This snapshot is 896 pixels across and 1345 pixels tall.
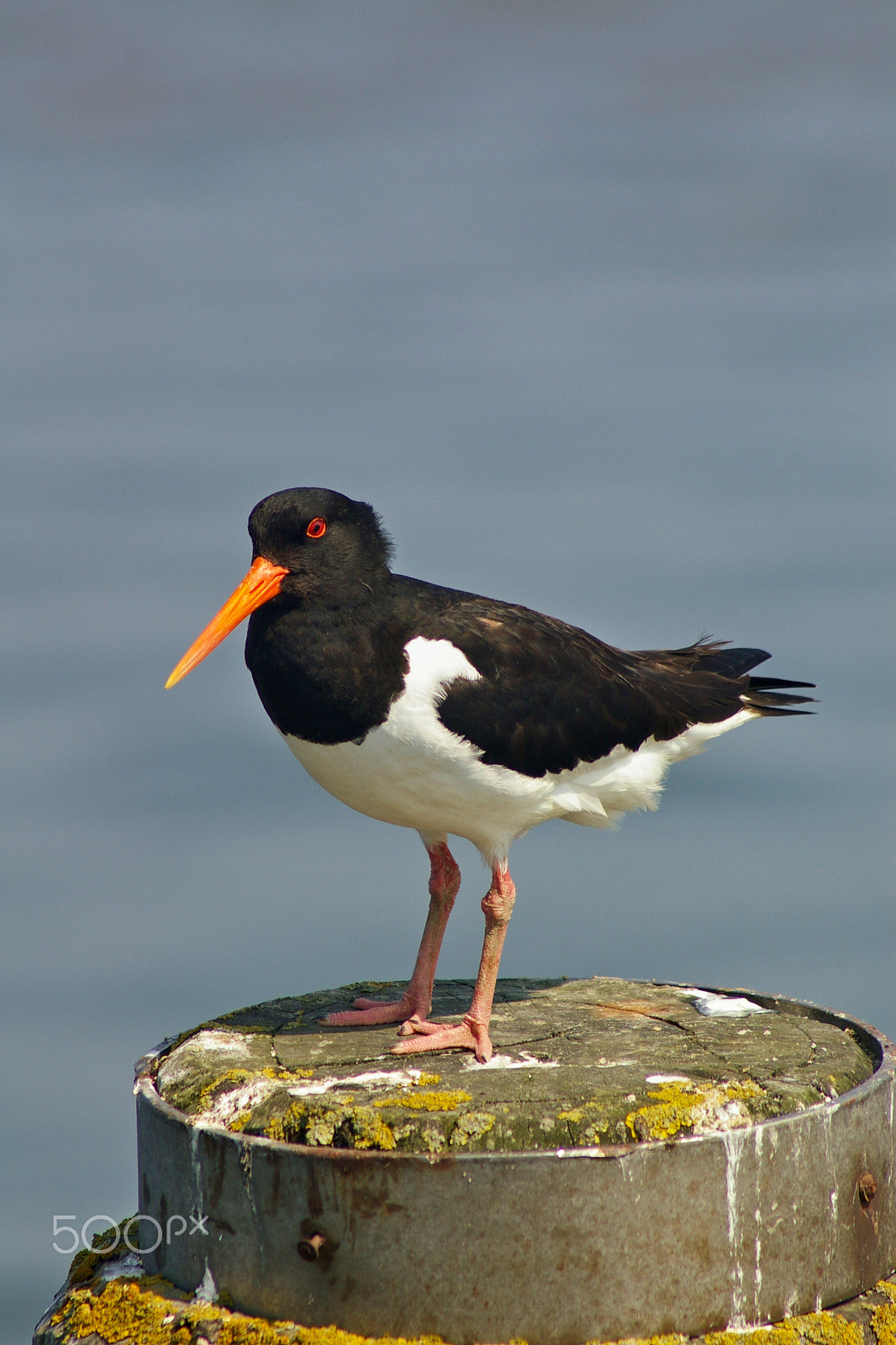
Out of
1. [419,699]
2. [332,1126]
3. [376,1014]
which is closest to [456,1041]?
[376,1014]

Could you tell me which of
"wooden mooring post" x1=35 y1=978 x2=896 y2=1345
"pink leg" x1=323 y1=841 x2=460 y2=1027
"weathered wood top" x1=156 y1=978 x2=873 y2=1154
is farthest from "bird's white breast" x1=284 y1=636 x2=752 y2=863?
"wooden mooring post" x1=35 y1=978 x2=896 y2=1345

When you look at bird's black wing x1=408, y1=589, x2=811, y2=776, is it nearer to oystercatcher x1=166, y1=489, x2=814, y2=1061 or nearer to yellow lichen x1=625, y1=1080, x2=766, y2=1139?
oystercatcher x1=166, y1=489, x2=814, y2=1061

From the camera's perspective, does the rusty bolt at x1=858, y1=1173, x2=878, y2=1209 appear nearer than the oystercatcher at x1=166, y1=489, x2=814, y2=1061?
A: Yes

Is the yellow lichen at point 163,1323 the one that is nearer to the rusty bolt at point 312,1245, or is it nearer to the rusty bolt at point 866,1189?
the rusty bolt at point 312,1245

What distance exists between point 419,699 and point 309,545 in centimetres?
Answer: 83

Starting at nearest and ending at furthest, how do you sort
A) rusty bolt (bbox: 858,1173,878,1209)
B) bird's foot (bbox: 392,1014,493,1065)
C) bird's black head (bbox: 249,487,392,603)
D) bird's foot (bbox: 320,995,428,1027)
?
rusty bolt (bbox: 858,1173,878,1209) → bird's foot (bbox: 392,1014,493,1065) → bird's black head (bbox: 249,487,392,603) → bird's foot (bbox: 320,995,428,1027)

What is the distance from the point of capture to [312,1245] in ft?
14.6

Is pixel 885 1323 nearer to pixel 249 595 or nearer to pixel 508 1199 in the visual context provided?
pixel 508 1199

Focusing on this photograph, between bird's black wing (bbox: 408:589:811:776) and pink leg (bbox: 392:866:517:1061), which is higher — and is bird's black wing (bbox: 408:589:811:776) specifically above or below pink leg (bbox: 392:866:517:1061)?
above

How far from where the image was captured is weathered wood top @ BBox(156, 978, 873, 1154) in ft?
14.8

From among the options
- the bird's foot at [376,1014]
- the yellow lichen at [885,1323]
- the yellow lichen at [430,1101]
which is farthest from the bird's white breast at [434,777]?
the yellow lichen at [885,1323]

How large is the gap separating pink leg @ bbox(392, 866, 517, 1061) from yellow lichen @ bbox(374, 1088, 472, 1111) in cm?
56

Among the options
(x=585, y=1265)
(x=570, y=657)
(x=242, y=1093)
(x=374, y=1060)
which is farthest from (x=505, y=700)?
(x=585, y=1265)

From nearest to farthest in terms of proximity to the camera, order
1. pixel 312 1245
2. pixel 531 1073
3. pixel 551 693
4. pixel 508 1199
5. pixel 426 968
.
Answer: pixel 508 1199
pixel 312 1245
pixel 531 1073
pixel 551 693
pixel 426 968
